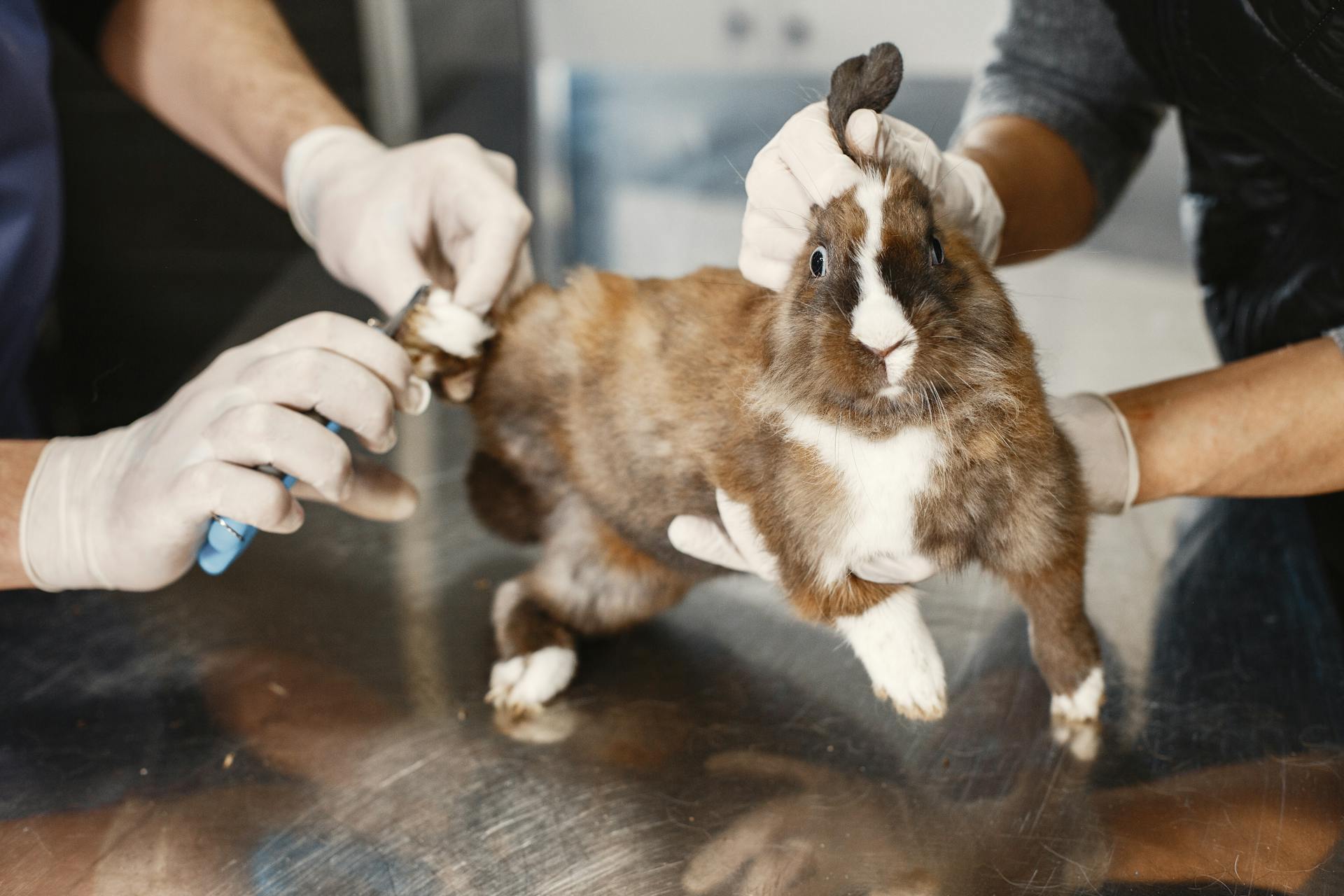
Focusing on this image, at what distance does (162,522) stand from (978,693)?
46.3 inches

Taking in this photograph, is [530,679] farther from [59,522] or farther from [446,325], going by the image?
[59,522]

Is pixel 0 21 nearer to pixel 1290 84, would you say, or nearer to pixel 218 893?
pixel 218 893

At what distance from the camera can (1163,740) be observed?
1531 millimetres

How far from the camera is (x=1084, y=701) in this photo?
1542 mm

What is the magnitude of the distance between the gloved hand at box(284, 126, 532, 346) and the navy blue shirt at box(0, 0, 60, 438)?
53 centimetres

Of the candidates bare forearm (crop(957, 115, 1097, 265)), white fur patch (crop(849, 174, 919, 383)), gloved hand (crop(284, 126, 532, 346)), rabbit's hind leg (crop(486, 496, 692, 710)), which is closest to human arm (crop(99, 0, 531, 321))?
gloved hand (crop(284, 126, 532, 346))

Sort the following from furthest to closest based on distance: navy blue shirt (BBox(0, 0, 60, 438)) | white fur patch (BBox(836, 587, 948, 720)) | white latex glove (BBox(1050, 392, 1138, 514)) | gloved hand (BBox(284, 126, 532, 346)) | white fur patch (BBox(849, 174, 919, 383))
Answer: navy blue shirt (BBox(0, 0, 60, 438)), gloved hand (BBox(284, 126, 532, 346)), white latex glove (BBox(1050, 392, 1138, 514)), white fur patch (BBox(836, 587, 948, 720)), white fur patch (BBox(849, 174, 919, 383))

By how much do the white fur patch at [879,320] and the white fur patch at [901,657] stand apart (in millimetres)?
379

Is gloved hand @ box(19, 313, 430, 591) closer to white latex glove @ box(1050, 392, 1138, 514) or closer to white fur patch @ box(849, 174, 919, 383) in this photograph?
white fur patch @ box(849, 174, 919, 383)

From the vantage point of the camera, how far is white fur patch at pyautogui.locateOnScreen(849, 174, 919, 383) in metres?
1.19

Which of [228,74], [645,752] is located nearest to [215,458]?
[645,752]

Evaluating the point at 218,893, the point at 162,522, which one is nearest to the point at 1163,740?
the point at 218,893

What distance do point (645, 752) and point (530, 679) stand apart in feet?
0.71

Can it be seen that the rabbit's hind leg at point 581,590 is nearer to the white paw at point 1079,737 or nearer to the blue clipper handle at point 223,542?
the blue clipper handle at point 223,542
